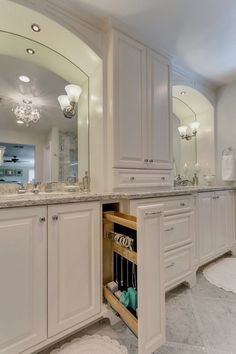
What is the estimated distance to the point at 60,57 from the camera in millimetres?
1844

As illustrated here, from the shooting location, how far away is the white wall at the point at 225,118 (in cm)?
297

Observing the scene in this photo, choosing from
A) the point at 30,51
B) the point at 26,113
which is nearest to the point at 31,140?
the point at 26,113

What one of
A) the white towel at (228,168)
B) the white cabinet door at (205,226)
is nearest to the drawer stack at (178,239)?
the white cabinet door at (205,226)

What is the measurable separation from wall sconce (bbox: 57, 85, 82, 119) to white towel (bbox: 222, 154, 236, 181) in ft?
7.49

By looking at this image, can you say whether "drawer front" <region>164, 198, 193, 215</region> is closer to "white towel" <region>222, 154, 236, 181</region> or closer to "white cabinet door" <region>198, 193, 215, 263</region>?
"white cabinet door" <region>198, 193, 215, 263</region>

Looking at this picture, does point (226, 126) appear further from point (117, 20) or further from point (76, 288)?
point (76, 288)

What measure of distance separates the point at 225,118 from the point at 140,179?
2028 mm

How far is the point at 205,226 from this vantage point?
221cm


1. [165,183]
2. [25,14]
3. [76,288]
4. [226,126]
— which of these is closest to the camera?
[76,288]

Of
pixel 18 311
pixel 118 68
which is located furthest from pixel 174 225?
pixel 118 68

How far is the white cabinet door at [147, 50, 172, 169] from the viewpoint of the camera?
2014 mm

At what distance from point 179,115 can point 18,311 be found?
314cm

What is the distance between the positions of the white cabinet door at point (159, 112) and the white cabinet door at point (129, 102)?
87 millimetres

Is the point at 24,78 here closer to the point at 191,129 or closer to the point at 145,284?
the point at 145,284
